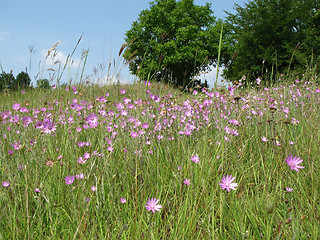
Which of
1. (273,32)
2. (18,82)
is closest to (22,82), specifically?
(18,82)

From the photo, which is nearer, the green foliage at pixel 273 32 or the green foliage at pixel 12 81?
the green foliage at pixel 12 81

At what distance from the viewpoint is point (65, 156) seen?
1.93 m

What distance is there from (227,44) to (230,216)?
84.0 feet

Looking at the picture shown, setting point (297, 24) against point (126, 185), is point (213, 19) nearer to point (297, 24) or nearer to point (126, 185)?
point (297, 24)

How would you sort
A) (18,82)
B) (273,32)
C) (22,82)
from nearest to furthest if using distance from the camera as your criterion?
(18,82), (22,82), (273,32)

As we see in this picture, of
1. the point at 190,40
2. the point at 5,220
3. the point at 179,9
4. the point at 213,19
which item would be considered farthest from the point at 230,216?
the point at 213,19

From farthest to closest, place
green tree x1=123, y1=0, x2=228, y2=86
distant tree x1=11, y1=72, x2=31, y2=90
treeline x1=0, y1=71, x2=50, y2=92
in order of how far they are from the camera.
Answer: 1. green tree x1=123, y1=0, x2=228, y2=86
2. distant tree x1=11, y1=72, x2=31, y2=90
3. treeline x1=0, y1=71, x2=50, y2=92

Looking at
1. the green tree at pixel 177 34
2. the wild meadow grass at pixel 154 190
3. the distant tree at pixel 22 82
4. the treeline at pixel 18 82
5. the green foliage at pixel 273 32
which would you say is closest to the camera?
the wild meadow grass at pixel 154 190

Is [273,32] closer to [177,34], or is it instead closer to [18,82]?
[177,34]

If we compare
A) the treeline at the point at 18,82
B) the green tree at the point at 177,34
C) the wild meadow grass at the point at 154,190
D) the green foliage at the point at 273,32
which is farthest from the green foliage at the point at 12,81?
the green tree at the point at 177,34

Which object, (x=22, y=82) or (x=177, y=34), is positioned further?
(x=177, y=34)

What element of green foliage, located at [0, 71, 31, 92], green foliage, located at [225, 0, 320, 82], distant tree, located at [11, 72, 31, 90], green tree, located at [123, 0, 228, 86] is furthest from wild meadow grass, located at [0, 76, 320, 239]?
green tree, located at [123, 0, 228, 86]

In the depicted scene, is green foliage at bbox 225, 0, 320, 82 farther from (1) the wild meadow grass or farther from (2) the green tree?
(1) the wild meadow grass

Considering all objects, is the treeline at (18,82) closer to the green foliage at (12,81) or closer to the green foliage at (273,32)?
the green foliage at (12,81)
